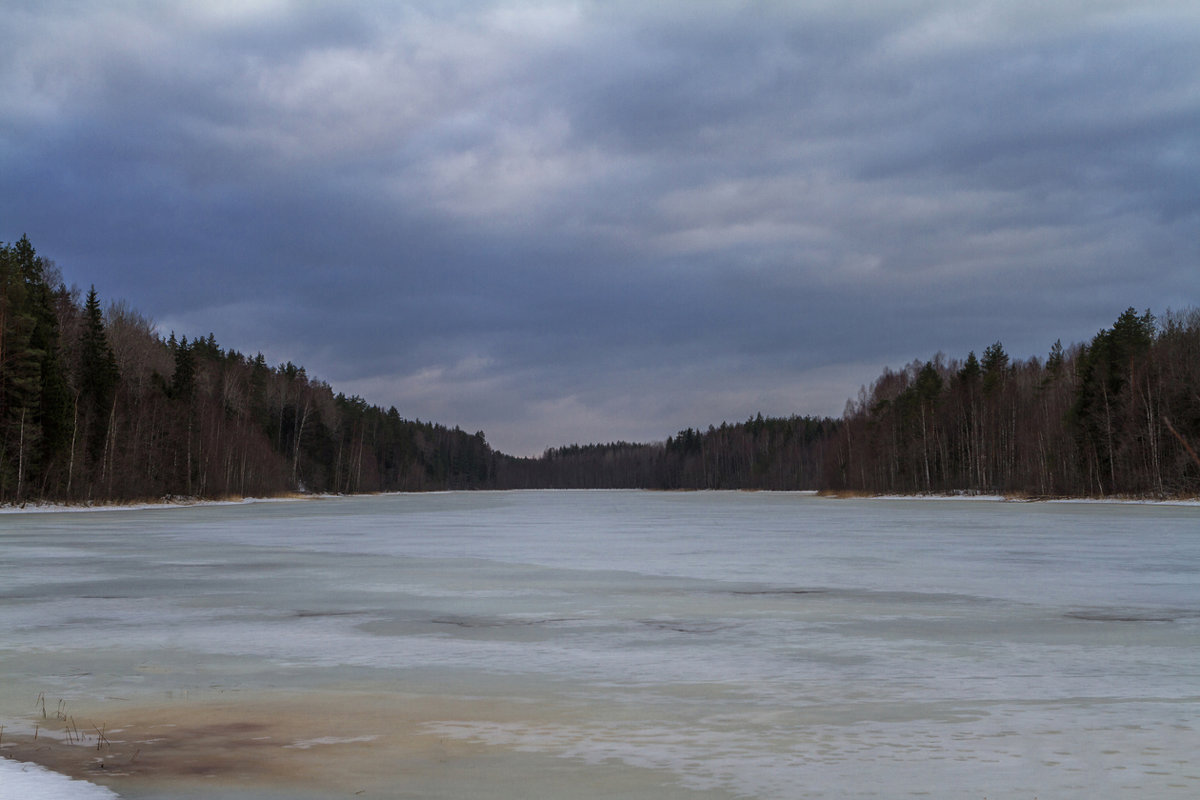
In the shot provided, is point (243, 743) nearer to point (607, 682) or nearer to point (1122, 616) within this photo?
point (607, 682)

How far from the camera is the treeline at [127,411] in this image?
5372 cm

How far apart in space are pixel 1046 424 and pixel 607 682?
87660 millimetres

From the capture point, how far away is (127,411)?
69.9m

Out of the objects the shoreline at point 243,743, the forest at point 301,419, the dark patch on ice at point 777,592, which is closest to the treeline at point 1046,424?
the forest at point 301,419

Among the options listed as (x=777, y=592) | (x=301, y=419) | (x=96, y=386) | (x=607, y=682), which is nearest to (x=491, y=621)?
(x=607, y=682)

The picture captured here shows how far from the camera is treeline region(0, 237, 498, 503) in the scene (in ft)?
176

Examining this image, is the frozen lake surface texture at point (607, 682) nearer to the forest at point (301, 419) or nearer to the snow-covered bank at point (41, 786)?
the snow-covered bank at point (41, 786)

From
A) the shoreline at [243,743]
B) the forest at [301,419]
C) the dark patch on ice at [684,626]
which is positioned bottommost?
the dark patch on ice at [684,626]

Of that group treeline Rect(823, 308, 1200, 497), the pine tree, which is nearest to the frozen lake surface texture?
treeline Rect(823, 308, 1200, 497)

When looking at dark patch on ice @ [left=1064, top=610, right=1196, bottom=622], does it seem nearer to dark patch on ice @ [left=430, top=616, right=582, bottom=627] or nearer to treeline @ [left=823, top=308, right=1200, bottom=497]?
dark patch on ice @ [left=430, top=616, right=582, bottom=627]

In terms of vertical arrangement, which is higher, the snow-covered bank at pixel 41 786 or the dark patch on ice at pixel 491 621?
the snow-covered bank at pixel 41 786

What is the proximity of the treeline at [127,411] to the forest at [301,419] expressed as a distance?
15 centimetres

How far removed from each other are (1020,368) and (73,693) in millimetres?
120412

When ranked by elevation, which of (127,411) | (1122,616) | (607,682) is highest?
(127,411)
